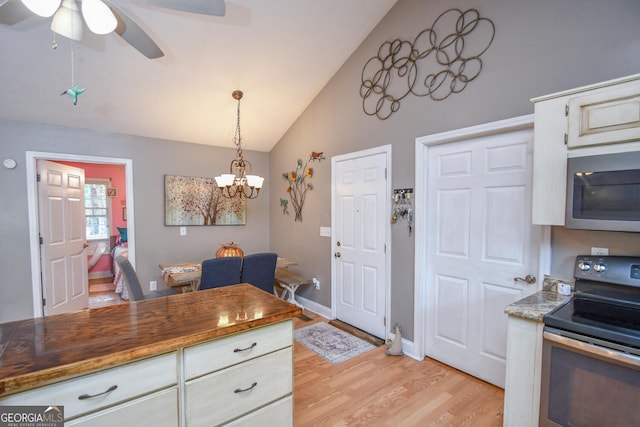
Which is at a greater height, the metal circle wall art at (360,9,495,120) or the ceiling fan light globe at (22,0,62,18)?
the metal circle wall art at (360,9,495,120)

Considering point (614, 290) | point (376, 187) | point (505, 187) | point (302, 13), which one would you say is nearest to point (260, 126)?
point (302, 13)

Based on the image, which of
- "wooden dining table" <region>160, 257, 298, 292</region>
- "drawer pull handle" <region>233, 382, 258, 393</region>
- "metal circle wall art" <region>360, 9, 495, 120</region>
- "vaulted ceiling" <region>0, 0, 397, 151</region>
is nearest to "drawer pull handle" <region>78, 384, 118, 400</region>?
"drawer pull handle" <region>233, 382, 258, 393</region>

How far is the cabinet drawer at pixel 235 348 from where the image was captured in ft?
4.05

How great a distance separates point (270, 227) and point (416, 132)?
2.97 meters

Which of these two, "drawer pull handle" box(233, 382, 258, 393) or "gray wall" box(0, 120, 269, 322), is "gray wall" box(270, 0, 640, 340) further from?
"drawer pull handle" box(233, 382, 258, 393)

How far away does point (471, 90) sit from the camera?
2328mm

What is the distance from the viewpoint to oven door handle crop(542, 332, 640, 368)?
1.18 metres

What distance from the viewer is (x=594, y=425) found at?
128 centimetres

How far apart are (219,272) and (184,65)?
212cm

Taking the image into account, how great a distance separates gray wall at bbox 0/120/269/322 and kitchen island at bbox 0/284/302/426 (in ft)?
8.68

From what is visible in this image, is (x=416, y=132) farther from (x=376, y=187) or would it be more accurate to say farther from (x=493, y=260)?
(x=493, y=260)

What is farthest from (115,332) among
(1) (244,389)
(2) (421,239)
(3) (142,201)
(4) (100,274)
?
(4) (100,274)

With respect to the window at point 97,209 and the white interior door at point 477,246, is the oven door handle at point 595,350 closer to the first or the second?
the white interior door at point 477,246

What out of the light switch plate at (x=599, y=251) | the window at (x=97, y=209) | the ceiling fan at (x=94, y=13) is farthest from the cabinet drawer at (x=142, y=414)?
the window at (x=97, y=209)
